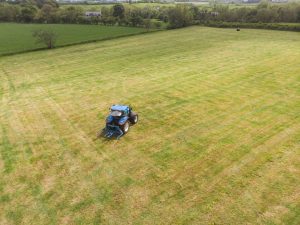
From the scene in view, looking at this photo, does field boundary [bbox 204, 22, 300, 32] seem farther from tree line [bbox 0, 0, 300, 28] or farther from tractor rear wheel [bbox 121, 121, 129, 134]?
tractor rear wheel [bbox 121, 121, 129, 134]

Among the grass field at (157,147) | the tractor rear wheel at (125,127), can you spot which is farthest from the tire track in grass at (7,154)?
the tractor rear wheel at (125,127)

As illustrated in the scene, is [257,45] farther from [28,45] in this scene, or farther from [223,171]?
[28,45]

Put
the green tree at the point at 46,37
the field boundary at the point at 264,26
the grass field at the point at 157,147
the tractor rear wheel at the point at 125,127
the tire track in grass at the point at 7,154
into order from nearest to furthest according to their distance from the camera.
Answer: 1. the grass field at the point at 157,147
2. the tire track in grass at the point at 7,154
3. the tractor rear wheel at the point at 125,127
4. the green tree at the point at 46,37
5. the field boundary at the point at 264,26

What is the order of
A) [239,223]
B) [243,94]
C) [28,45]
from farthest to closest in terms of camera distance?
[28,45] → [243,94] → [239,223]

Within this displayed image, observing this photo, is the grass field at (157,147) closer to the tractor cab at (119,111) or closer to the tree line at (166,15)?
the tractor cab at (119,111)

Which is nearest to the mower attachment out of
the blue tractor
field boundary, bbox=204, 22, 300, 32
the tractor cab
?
the blue tractor

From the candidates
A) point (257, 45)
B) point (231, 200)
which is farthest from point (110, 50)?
point (231, 200)
